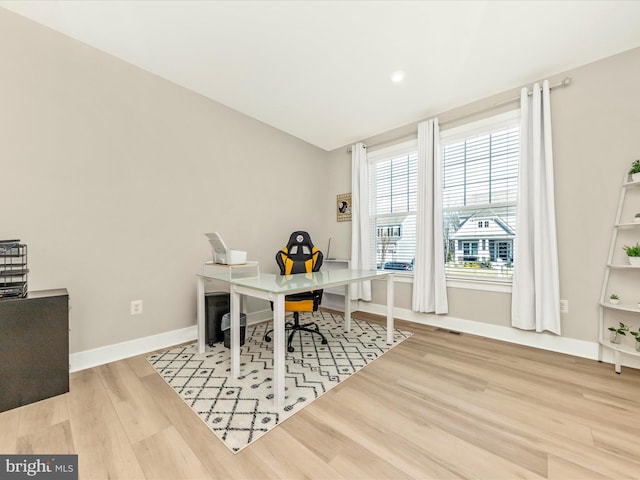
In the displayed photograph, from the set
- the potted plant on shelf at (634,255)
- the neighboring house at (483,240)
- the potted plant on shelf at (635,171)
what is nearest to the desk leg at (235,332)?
the neighboring house at (483,240)

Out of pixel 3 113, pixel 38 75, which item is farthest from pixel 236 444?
pixel 38 75

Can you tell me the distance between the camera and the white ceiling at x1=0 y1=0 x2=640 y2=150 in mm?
1856

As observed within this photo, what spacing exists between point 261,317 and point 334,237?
1.72 m

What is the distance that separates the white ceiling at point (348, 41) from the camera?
186cm

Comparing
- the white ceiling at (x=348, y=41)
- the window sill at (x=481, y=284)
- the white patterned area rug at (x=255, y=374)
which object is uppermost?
the white ceiling at (x=348, y=41)

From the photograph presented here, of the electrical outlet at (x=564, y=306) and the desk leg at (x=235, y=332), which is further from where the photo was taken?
the electrical outlet at (x=564, y=306)

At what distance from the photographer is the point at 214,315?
2674 millimetres

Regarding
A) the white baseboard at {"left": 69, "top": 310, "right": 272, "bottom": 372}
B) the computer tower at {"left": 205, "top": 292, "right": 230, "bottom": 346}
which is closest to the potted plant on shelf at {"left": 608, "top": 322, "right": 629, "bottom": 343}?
the computer tower at {"left": 205, "top": 292, "right": 230, "bottom": 346}

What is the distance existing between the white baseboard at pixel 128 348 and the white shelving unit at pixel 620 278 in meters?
3.76

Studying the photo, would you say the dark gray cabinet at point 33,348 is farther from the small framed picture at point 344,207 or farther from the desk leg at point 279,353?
the small framed picture at point 344,207

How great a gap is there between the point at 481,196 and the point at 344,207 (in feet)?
6.22

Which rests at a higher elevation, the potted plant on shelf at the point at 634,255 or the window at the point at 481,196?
the window at the point at 481,196

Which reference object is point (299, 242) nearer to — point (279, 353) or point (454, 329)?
point (279, 353)

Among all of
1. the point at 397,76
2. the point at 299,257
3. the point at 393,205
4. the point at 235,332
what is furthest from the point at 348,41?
the point at 235,332
